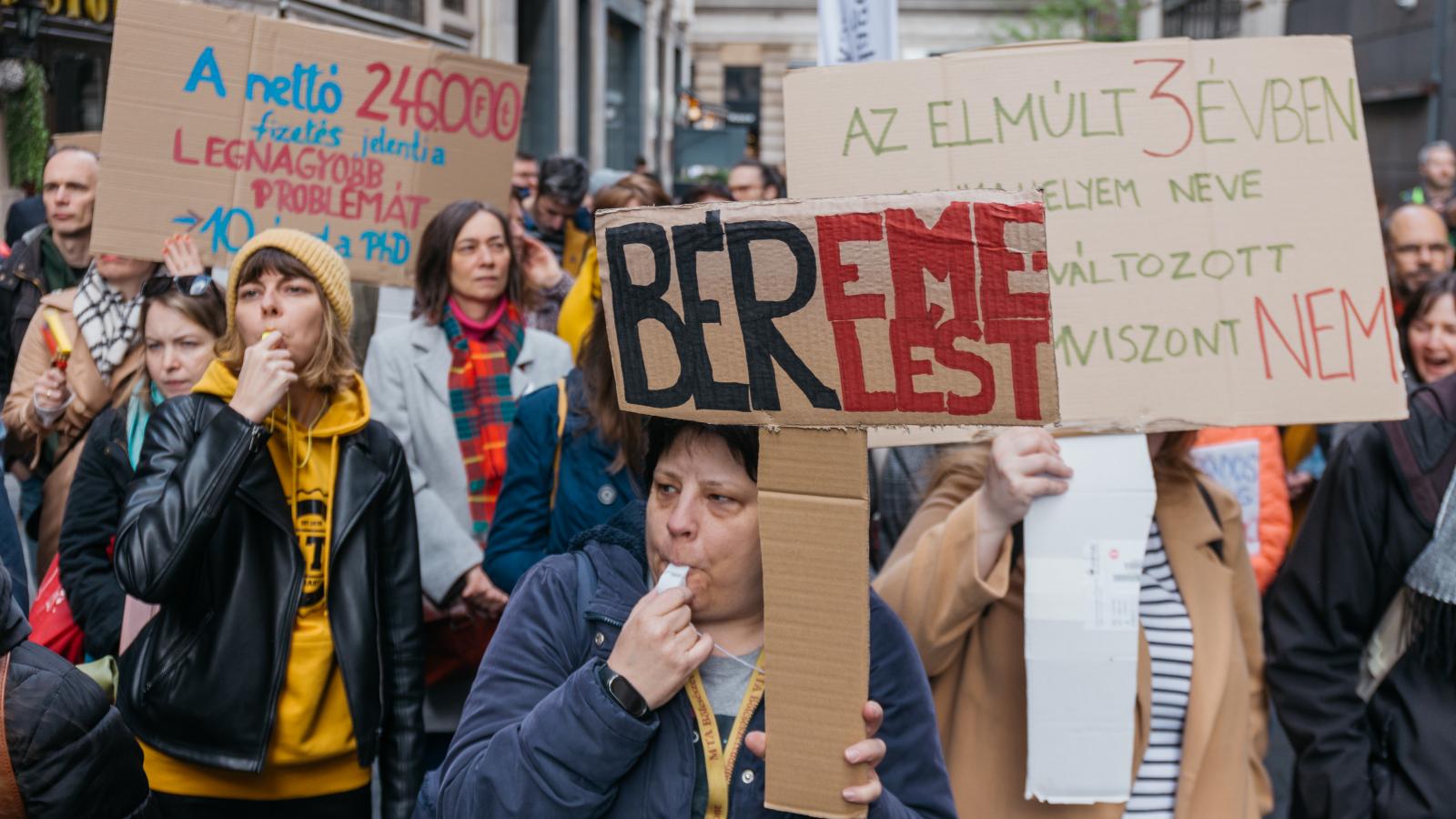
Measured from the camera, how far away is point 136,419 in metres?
3.60

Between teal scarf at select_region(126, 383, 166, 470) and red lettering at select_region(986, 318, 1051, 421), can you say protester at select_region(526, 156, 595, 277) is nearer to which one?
teal scarf at select_region(126, 383, 166, 470)

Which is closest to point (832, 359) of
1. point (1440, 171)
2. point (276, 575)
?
point (276, 575)

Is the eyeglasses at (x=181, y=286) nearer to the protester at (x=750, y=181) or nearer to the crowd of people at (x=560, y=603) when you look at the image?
the crowd of people at (x=560, y=603)

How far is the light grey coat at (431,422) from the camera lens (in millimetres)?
4051

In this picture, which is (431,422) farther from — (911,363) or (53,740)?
(911,363)

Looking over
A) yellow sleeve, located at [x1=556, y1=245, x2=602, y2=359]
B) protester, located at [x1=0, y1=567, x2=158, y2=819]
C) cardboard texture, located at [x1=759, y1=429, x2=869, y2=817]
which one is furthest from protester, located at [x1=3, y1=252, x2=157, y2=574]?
cardboard texture, located at [x1=759, y1=429, x2=869, y2=817]

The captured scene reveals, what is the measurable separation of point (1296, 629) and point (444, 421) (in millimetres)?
2449

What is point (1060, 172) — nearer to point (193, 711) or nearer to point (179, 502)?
point (179, 502)

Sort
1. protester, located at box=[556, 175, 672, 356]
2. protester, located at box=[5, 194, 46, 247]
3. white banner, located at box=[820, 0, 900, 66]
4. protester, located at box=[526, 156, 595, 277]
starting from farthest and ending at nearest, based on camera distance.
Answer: protester, located at box=[526, 156, 595, 277]
protester, located at box=[5, 194, 46, 247]
protester, located at box=[556, 175, 672, 356]
white banner, located at box=[820, 0, 900, 66]

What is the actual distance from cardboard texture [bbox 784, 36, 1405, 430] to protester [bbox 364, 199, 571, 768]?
1809 mm

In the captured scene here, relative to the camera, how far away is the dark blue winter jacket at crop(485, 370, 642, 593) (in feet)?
11.7

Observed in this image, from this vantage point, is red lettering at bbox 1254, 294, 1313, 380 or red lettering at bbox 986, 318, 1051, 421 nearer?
red lettering at bbox 986, 318, 1051, 421

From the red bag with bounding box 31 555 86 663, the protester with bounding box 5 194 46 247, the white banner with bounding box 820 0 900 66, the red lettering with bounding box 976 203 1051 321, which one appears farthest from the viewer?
the protester with bounding box 5 194 46 247

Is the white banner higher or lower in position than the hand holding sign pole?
higher
